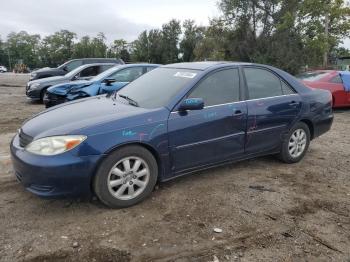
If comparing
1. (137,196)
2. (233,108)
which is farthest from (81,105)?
(233,108)

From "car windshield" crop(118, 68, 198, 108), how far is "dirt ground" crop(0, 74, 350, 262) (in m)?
1.08

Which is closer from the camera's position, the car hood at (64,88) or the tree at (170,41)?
the car hood at (64,88)

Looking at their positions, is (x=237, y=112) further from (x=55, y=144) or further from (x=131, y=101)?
(x=55, y=144)

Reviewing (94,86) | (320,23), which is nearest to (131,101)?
(94,86)

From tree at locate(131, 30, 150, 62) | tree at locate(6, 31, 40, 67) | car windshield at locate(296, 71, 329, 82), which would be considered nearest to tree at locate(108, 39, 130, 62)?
tree at locate(131, 30, 150, 62)

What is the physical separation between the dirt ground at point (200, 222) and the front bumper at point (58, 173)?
0.32 meters

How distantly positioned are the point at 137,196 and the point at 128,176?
0.88ft

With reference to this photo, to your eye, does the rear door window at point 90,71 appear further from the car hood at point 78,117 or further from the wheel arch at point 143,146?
the wheel arch at point 143,146

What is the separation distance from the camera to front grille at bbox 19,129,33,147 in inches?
154

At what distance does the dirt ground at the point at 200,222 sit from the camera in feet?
10.6

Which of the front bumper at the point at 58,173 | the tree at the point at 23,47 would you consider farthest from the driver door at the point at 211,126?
the tree at the point at 23,47

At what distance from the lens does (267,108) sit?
512cm

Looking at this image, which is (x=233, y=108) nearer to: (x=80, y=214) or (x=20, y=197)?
(x=80, y=214)

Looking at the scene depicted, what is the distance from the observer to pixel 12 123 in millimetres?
9016
